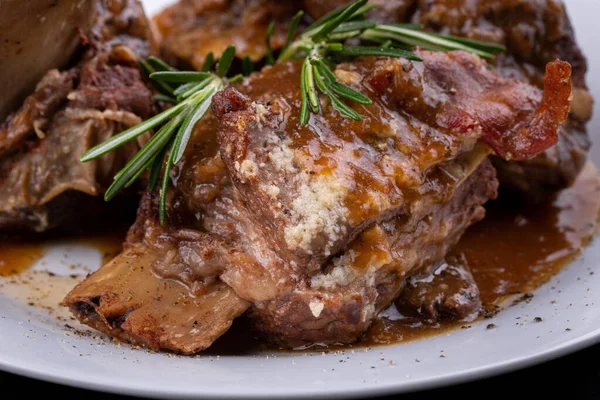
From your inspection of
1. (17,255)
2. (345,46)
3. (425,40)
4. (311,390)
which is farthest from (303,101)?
(17,255)

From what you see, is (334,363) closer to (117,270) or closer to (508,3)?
(117,270)

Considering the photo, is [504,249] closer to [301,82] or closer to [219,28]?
[301,82]

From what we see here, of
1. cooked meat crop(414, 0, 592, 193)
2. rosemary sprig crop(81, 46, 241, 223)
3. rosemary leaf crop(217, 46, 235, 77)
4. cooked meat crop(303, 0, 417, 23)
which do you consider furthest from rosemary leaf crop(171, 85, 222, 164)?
cooked meat crop(414, 0, 592, 193)

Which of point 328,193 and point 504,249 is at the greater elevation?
point 328,193

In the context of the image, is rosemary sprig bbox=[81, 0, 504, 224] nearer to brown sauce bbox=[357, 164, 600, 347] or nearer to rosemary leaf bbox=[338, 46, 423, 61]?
rosemary leaf bbox=[338, 46, 423, 61]

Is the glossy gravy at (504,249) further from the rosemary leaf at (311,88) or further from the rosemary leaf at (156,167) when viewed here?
the rosemary leaf at (311,88)

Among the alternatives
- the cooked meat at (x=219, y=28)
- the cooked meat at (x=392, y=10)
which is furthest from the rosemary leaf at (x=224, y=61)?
the cooked meat at (x=392, y=10)
